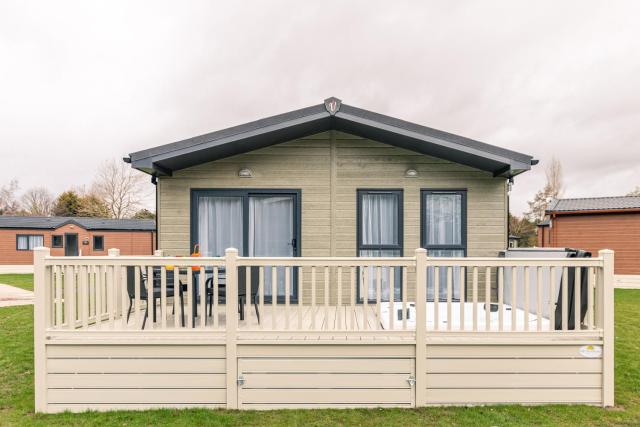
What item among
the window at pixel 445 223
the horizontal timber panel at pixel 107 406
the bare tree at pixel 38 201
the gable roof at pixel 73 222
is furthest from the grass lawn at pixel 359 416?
the bare tree at pixel 38 201

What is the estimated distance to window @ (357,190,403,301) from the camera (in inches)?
209

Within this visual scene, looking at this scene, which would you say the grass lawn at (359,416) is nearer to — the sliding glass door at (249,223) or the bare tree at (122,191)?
the sliding glass door at (249,223)

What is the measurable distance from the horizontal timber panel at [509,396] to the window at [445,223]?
2.09 metres

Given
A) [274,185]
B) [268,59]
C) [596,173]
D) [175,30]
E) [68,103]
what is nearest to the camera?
[274,185]

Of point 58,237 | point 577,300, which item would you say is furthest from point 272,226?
point 58,237

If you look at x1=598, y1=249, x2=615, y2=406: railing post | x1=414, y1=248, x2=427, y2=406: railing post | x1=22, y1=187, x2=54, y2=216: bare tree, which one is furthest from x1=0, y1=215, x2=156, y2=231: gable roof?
x1=598, y1=249, x2=615, y2=406: railing post

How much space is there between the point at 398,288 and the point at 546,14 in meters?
10.9

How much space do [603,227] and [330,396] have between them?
46.6ft

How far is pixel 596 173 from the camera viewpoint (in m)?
40.6

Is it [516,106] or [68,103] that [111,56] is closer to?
[68,103]

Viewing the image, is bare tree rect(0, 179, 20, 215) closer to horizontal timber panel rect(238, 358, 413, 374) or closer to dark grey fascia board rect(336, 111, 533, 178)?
dark grey fascia board rect(336, 111, 533, 178)

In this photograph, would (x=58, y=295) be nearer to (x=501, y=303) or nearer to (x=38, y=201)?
(x=501, y=303)

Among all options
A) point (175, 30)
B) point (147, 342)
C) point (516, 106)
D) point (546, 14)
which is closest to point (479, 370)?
point (147, 342)

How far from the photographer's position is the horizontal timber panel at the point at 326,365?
324 cm
